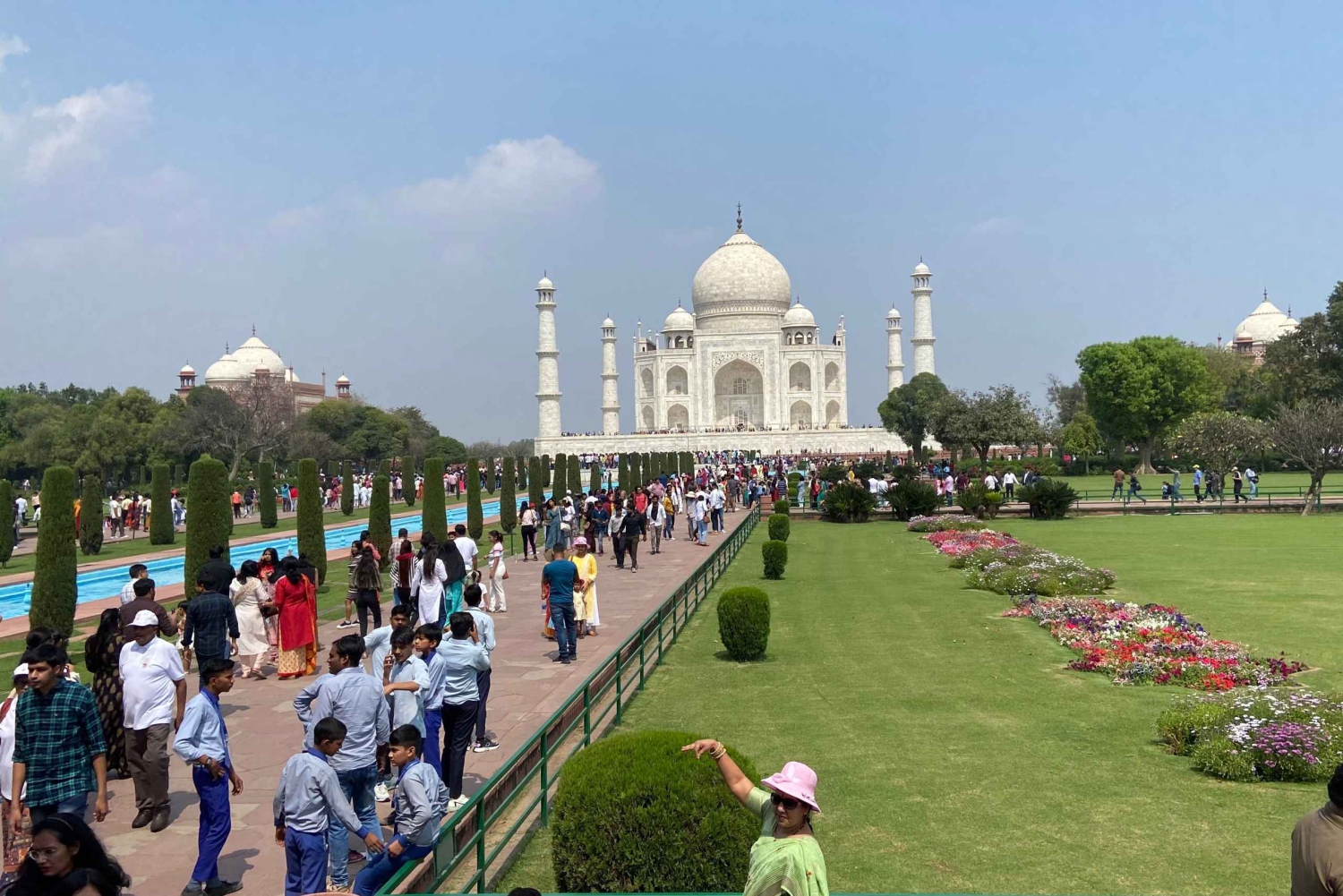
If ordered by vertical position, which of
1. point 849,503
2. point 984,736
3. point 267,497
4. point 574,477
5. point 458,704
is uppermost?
point 574,477

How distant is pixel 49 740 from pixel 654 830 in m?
2.48

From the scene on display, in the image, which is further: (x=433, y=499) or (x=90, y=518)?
(x=90, y=518)

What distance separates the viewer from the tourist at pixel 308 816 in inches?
170

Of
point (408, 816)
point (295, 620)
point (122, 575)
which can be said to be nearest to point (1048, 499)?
point (122, 575)

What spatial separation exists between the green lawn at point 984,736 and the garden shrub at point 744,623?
0.20 metres

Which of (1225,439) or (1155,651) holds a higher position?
(1225,439)

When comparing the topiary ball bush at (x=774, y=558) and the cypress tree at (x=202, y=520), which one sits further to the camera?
the topiary ball bush at (x=774, y=558)

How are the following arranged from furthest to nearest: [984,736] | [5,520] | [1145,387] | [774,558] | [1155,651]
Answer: [1145,387] → [5,520] → [774,558] → [1155,651] → [984,736]

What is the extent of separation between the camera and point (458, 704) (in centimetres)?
584

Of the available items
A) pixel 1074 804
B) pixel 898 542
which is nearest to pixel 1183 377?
pixel 898 542

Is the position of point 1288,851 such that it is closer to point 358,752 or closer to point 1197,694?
point 1197,694

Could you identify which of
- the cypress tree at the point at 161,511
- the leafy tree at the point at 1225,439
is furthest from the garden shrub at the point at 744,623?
the leafy tree at the point at 1225,439

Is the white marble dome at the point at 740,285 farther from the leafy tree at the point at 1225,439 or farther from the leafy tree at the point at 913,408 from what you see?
the leafy tree at the point at 1225,439

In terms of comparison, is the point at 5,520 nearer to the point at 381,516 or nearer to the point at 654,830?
the point at 381,516
